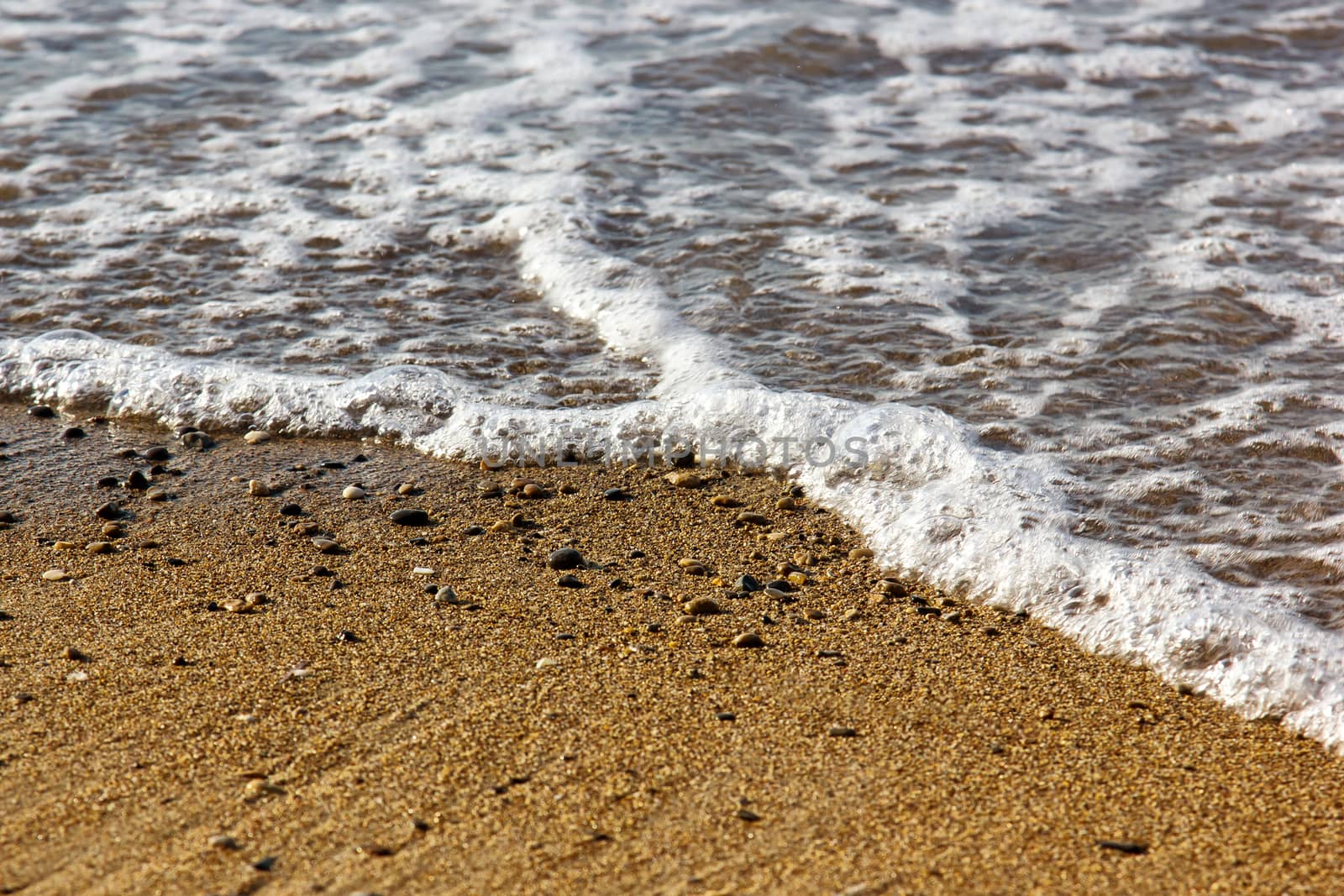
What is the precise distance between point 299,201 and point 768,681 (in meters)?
4.39

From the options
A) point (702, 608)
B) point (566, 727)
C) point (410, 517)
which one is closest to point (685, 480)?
point (702, 608)

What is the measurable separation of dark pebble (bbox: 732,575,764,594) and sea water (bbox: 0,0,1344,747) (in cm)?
53

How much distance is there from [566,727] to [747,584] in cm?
88

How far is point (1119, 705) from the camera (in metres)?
2.96

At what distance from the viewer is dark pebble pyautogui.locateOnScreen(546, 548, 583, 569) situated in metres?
3.57

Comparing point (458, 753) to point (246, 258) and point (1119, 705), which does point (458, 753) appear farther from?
point (246, 258)

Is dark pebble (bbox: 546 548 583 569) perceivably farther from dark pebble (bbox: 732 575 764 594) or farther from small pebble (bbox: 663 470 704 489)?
small pebble (bbox: 663 470 704 489)

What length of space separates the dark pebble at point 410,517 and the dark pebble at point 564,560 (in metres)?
0.48

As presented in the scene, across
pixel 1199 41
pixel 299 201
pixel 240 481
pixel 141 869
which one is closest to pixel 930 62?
pixel 1199 41

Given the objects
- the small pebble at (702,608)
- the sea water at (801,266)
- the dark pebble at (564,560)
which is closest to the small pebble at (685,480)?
the sea water at (801,266)

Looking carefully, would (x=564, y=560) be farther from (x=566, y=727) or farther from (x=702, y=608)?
(x=566, y=727)

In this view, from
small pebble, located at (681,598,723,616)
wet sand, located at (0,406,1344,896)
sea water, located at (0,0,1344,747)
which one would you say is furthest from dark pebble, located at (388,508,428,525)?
small pebble, located at (681,598,723,616)

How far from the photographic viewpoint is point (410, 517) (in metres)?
3.80

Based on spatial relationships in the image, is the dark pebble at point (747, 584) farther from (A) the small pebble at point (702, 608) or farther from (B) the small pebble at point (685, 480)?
(B) the small pebble at point (685, 480)
